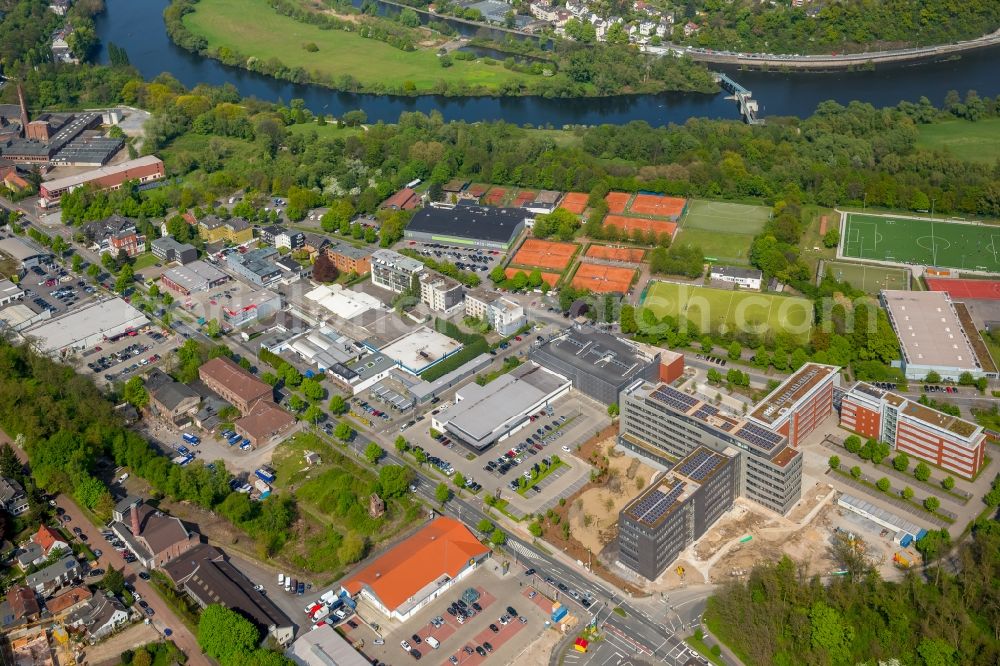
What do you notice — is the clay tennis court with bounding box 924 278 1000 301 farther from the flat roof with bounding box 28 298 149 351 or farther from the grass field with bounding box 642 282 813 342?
the flat roof with bounding box 28 298 149 351

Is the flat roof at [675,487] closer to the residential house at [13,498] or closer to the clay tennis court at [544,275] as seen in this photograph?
the clay tennis court at [544,275]

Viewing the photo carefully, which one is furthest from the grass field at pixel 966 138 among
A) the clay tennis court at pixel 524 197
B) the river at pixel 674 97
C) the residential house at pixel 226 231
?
the residential house at pixel 226 231

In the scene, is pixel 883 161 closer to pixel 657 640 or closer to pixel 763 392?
pixel 763 392

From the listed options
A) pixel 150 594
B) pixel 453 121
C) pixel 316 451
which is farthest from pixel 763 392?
pixel 453 121

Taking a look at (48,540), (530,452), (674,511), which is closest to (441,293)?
(530,452)

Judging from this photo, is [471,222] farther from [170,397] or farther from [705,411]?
[705,411]

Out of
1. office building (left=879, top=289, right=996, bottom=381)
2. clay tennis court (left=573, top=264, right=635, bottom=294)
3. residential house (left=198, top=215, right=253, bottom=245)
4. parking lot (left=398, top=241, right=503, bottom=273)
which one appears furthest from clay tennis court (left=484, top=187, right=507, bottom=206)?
office building (left=879, top=289, right=996, bottom=381)
